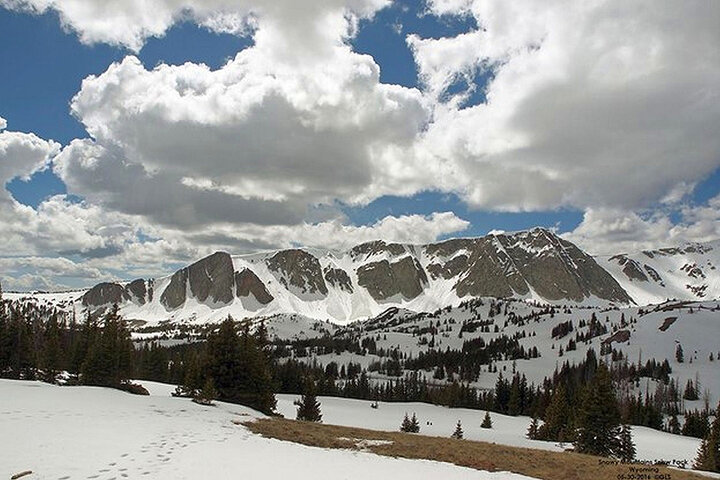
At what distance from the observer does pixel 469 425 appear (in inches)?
4343

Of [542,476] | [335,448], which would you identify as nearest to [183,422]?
[335,448]

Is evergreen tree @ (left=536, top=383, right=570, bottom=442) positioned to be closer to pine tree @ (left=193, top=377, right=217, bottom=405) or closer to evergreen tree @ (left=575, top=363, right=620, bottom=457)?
evergreen tree @ (left=575, top=363, right=620, bottom=457)

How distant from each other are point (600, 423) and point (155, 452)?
44935 millimetres

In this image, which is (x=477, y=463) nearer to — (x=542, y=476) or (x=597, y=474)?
(x=542, y=476)

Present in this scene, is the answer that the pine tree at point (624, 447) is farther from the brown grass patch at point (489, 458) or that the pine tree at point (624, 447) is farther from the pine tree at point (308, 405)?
the pine tree at point (308, 405)

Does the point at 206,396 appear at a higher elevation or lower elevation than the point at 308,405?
higher

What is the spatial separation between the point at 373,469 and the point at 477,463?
6.72 m

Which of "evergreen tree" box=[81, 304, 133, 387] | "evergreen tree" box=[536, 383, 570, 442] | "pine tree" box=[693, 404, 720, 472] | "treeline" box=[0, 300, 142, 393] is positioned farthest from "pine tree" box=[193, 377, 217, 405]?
"evergreen tree" box=[536, 383, 570, 442]

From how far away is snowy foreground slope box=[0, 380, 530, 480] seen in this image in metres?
14.5

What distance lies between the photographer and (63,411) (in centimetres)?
2552

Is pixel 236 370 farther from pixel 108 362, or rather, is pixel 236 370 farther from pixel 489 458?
pixel 489 458

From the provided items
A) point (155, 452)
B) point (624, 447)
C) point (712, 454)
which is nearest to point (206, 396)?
point (155, 452)

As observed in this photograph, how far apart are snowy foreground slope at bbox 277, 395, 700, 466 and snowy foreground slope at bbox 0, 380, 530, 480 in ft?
168

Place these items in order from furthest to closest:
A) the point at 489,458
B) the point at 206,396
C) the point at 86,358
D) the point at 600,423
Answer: the point at 86,358 < the point at 600,423 < the point at 206,396 < the point at 489,458
